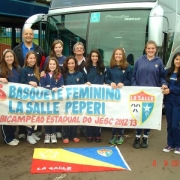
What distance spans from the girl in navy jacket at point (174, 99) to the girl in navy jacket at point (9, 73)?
107 inches

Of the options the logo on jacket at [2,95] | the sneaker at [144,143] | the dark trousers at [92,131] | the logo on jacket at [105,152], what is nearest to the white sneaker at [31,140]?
the logo on jacket at [2,95]

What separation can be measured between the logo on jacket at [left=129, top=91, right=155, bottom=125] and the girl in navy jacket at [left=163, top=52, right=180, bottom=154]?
361 mm

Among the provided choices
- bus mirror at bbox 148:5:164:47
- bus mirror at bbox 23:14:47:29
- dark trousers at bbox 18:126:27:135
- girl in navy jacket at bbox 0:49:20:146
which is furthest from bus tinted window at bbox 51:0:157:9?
dark trousers at bbox 18:126:27:135

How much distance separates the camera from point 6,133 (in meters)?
4.81

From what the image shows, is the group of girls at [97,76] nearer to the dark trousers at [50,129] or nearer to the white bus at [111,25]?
the dark trousers at [50,129]

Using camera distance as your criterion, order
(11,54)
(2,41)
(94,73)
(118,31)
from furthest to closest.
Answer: (2,41) < (118,31) < (94,73) < (11,54)

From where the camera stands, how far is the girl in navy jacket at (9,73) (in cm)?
459

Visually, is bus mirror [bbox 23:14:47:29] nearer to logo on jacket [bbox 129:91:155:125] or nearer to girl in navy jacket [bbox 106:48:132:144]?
girl in navy jacket [bbox 106:48:132:144]

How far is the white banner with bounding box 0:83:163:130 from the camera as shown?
15.6 ft

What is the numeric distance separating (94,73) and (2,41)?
30.0ft

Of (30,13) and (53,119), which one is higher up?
(30,13)

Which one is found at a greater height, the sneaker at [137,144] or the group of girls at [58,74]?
the group of girls at [58,74]

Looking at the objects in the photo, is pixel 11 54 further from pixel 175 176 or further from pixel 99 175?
pixel 175 176

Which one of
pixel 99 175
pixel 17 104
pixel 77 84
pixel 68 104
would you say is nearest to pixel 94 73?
pixel 77 84
